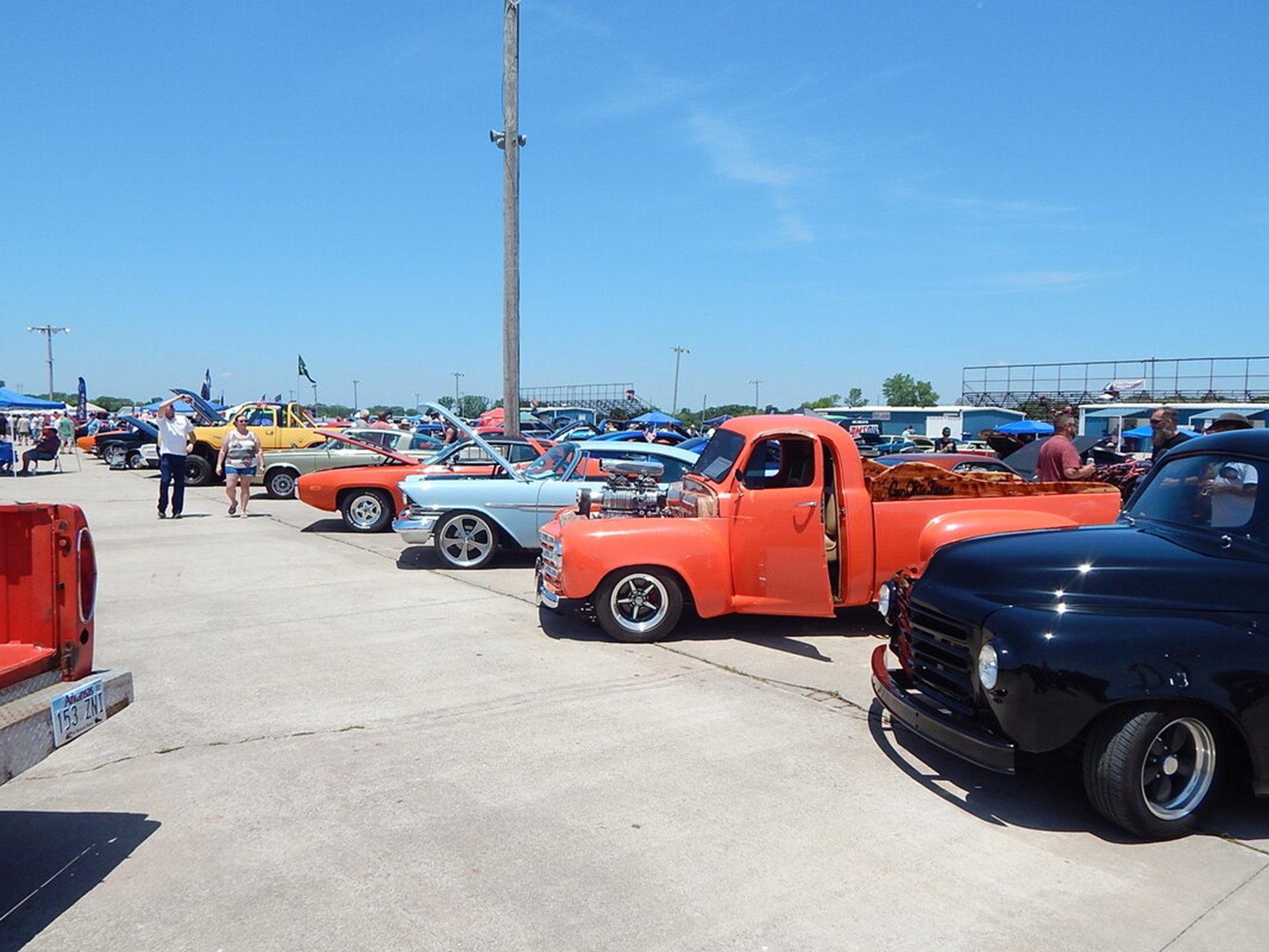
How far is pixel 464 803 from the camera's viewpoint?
13.2 feet

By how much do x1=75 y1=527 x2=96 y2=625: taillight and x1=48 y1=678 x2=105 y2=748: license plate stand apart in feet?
0.95

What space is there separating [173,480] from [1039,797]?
44.5ft

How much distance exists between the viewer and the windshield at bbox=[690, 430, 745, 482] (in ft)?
23.1

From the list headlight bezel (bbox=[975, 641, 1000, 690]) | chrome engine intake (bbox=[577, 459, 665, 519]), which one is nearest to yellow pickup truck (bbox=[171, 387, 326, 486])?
chrome engine intake (bbox=[577, 459, 665, 519])

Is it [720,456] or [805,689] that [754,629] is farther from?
[805,689]

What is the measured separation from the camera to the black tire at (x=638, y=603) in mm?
6816

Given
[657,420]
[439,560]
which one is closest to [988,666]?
[439,560]

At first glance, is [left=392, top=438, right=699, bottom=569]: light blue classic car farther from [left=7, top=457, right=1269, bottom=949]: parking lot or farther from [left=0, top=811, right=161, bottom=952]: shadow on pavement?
[left=0, top=811, right=161, bottom=952]: shadow on pavement

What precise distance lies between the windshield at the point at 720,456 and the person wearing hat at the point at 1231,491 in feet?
10.9

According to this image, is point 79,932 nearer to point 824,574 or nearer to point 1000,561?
point 1000,561

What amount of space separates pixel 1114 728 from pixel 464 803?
2.84 metres

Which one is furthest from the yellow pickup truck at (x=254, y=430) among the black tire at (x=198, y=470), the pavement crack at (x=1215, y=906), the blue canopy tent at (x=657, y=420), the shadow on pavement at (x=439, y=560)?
the pavement crack at (x=1215, y=906)

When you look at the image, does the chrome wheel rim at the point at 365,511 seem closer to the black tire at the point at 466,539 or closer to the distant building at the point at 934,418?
the black tire at the point at 466,539

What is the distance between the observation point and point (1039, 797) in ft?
13.9
